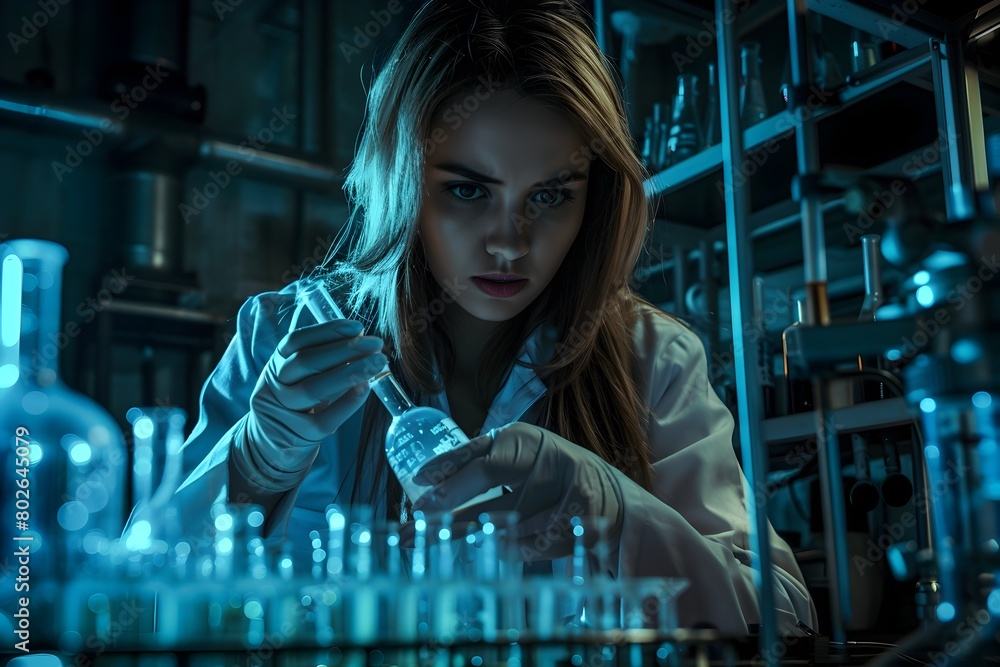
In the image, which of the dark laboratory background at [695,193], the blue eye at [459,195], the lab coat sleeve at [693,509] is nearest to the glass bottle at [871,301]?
the dark laboratory background at [695,193]

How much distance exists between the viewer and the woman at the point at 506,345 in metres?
1.14

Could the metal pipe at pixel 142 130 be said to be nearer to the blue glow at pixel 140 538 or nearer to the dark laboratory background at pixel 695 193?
the dark laboratory background at pixel 695 193

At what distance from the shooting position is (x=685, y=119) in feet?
8.00

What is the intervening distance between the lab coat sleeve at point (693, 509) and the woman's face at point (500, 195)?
36cm

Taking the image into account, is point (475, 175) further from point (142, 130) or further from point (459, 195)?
point (142, 130)

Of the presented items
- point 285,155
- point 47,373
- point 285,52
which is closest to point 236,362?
point 47,373

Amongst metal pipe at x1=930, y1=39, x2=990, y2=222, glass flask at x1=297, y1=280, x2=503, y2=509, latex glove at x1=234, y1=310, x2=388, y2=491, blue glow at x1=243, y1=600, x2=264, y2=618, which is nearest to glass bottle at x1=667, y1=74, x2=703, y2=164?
metal pipe at x1=930, y1=39, x2=990, y2=222

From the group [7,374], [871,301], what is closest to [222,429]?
[7,374]

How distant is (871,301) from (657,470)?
0.65 m

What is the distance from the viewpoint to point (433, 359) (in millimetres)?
1594

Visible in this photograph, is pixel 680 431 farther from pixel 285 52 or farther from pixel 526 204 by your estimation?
pixel 285 52

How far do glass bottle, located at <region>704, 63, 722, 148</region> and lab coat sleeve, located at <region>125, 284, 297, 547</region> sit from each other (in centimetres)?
118

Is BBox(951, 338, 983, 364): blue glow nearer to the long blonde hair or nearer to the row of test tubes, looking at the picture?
the row of test tubes

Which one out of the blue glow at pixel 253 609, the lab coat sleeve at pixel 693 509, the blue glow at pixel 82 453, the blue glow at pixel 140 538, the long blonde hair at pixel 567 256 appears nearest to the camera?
the blue glow at pixel 253 609
